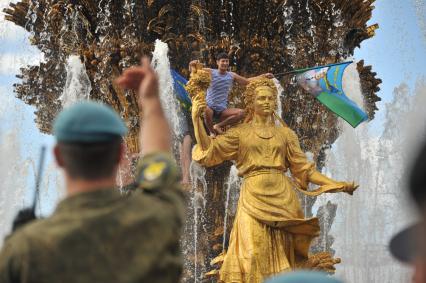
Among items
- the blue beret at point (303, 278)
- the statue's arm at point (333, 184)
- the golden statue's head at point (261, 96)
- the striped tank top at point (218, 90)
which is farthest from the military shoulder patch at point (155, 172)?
the striped tank top at point (218, 90)

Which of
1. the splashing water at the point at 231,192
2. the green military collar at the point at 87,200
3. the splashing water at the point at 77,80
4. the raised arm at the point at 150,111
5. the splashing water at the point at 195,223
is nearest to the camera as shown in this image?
the green military collar at the point at 87,200

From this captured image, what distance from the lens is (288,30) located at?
1447cm

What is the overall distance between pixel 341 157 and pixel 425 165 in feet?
51.1

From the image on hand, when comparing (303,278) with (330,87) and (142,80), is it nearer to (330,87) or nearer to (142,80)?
(142,80)

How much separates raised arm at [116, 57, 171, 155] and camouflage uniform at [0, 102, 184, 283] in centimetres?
26

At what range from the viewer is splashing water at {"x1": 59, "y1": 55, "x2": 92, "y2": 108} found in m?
14.0

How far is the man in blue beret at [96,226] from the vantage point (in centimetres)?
213

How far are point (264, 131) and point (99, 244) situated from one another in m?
6.91

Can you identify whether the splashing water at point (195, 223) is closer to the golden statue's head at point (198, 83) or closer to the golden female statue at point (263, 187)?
the golden female statue at point (263, 187)

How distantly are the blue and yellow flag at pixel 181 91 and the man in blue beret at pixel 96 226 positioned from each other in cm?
981

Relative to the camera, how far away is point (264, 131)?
29.6ft

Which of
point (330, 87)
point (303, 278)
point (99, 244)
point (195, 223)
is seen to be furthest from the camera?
point (195, 223)

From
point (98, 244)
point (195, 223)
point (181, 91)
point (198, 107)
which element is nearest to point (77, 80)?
point (181, 91)

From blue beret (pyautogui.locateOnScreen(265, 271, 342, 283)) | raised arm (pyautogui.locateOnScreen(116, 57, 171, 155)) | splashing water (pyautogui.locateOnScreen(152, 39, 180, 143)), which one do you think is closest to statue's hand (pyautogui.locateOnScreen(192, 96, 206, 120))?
splashing water (pyautogui.locateOnScreen(152, 39, 180, 143))
